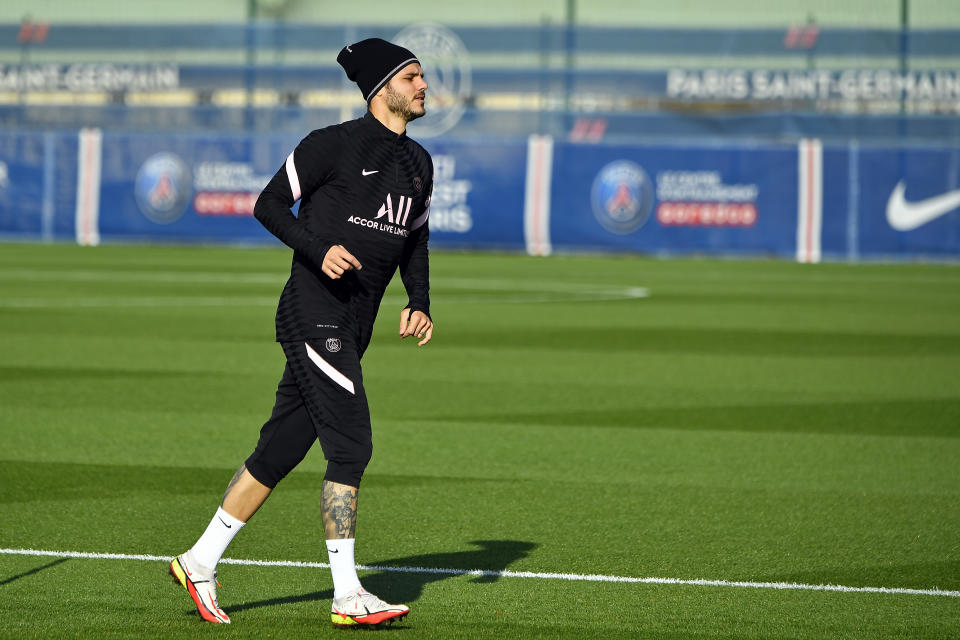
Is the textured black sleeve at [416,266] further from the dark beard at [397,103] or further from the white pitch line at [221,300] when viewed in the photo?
A: the white pitch line at [221,300]

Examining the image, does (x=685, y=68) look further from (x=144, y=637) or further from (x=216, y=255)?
(x=144, y=637)

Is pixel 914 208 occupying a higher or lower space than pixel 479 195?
lower

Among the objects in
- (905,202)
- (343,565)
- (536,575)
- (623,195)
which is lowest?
(536,575)

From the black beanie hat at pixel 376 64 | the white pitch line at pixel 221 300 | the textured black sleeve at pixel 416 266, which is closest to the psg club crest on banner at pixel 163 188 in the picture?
the white pitch line at pixel 221 300

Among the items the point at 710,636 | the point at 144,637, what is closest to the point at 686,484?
the point at 710,636

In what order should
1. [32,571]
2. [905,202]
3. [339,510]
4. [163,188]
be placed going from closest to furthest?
1. [339,510]
2. [32,571]
3. [905,202]
4. [163,188]

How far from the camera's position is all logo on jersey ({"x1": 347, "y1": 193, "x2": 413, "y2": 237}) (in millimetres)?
5824

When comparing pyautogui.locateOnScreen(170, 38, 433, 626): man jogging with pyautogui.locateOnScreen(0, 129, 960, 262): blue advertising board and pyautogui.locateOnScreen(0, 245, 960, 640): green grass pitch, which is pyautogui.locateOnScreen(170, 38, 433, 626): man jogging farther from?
pyautogui.locateOnScreen(0, 129, 960, 262): blue advertising board

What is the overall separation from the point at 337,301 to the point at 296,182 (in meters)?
0.45

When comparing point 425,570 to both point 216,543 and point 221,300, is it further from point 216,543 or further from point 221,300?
point 221,300

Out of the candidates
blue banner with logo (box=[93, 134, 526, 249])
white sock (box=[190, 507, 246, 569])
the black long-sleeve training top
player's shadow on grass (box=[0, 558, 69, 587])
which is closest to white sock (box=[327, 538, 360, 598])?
white sock (box=[190, 507, 246, 569])

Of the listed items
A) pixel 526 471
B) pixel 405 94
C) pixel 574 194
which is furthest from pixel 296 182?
pixel 574 194

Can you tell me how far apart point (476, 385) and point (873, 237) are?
63.8 ft

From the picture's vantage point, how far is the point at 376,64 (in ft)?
19.1
